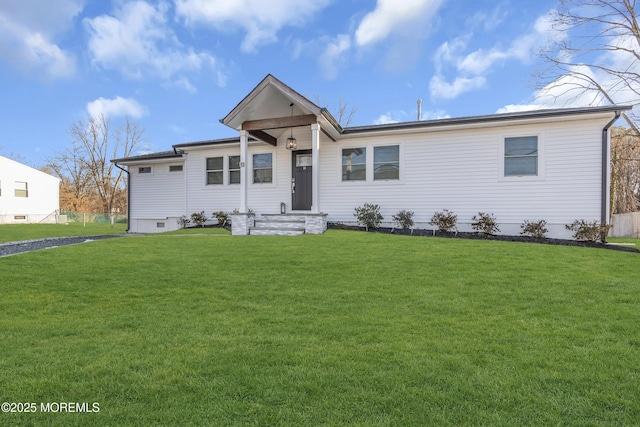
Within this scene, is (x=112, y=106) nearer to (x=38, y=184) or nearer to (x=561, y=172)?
(x=38, y=184)

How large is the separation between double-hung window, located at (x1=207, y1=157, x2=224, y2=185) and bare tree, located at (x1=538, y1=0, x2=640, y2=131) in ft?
44.8

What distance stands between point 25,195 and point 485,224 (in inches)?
1292

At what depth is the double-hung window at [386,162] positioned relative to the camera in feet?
37.1

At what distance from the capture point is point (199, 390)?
82.6 inches

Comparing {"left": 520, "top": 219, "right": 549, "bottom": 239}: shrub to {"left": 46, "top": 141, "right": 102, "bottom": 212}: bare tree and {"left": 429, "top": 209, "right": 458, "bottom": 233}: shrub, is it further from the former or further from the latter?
{"left": 46, "top": 141, "right": 102, "bottom": 212}: bare tree

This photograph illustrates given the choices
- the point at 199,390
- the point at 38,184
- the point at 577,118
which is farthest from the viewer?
the point at 38,184

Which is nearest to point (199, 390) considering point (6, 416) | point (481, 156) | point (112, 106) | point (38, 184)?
point (6, 416)

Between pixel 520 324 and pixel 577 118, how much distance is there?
350 inches

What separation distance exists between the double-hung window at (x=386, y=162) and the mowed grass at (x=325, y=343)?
6.01 m

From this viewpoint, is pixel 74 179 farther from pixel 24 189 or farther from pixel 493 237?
pixel 493 237

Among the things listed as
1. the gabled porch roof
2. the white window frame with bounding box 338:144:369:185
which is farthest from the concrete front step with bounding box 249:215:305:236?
the gabled porch roof

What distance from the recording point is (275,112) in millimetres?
10930

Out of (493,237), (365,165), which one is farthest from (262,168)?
(493,237)

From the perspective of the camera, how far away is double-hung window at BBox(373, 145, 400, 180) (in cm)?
1132
